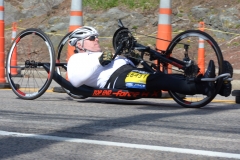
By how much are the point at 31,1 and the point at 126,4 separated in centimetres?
558

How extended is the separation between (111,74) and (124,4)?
16.1 meters

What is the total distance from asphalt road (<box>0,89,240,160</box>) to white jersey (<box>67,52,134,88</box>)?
308mm

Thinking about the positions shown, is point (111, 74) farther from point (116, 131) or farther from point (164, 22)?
point (116, 131)

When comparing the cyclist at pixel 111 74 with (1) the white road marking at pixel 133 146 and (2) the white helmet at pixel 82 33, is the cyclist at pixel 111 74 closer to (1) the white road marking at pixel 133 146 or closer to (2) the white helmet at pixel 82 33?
(2) the white helmet at pixel 82 33

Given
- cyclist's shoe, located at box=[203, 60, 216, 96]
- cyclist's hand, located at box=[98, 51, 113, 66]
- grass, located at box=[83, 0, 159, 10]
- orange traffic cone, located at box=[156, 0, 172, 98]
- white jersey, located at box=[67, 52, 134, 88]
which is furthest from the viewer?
grass, located at box=[83, 0, 159, 10]

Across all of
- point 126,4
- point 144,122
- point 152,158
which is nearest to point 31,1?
point 126,4

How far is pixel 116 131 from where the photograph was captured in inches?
228

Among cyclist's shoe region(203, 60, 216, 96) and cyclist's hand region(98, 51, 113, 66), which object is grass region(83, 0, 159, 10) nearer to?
cyclist's hand region(98, 51, 113, 66)

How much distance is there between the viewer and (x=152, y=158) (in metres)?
4.62

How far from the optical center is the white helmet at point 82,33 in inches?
339

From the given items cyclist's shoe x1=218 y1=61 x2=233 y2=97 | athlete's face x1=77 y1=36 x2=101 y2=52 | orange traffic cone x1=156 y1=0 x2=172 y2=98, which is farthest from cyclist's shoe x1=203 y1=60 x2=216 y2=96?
orange traffic cone x1=156 y1=0 x2=172 y2=98

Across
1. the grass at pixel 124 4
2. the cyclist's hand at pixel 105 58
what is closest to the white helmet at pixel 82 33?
the cyclist's hand at pixel 105 58

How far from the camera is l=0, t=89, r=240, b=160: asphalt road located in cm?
480

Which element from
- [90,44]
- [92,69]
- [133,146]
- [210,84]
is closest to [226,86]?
[210,84]
